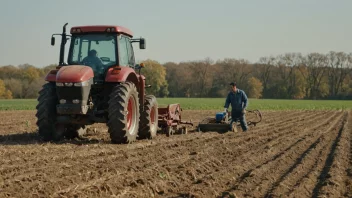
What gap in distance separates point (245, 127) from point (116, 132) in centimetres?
526

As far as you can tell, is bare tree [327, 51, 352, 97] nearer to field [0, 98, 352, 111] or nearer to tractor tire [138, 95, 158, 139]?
field [0, 98, 352, 111]

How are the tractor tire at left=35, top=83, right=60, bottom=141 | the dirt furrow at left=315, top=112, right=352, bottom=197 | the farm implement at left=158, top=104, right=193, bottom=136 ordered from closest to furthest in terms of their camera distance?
the dirt furrow at left=315, top=112, right=352, bottom=197
the tractor tire at left=35, top=83, right=60, bottom=141
the farm implement at left=158, top=104, right=193, bottom=136

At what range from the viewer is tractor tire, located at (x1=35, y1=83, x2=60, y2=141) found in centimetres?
926

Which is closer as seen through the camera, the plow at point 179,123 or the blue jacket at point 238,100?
the plow at point 179,123

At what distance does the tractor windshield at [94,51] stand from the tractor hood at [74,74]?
2.19ft

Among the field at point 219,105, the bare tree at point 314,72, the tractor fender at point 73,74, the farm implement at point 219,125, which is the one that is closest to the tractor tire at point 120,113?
the tractor fender at point 73,74

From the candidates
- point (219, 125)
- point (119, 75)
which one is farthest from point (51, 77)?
point (219, 125)

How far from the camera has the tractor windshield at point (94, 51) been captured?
32.8ft

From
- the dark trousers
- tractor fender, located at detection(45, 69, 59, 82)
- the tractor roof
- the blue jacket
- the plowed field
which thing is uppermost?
the tractor roof

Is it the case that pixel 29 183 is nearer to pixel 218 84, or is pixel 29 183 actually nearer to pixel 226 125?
pixel 226 125

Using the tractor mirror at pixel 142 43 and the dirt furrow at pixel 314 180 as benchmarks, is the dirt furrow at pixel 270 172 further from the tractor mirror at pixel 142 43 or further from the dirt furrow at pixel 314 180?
the tractor mirror at pixel 142 43

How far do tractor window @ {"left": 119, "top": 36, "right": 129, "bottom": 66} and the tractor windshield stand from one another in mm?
157

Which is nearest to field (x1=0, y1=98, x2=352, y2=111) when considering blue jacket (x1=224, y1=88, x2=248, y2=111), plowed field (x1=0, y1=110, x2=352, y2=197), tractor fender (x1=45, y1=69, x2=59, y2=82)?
blue jacket (x1=224, y1=88, x2=248, y2=111)

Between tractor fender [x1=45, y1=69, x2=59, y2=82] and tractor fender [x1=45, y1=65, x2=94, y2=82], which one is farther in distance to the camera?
tractor fender [x1=45, y1=69, x2=59, y2=82]
